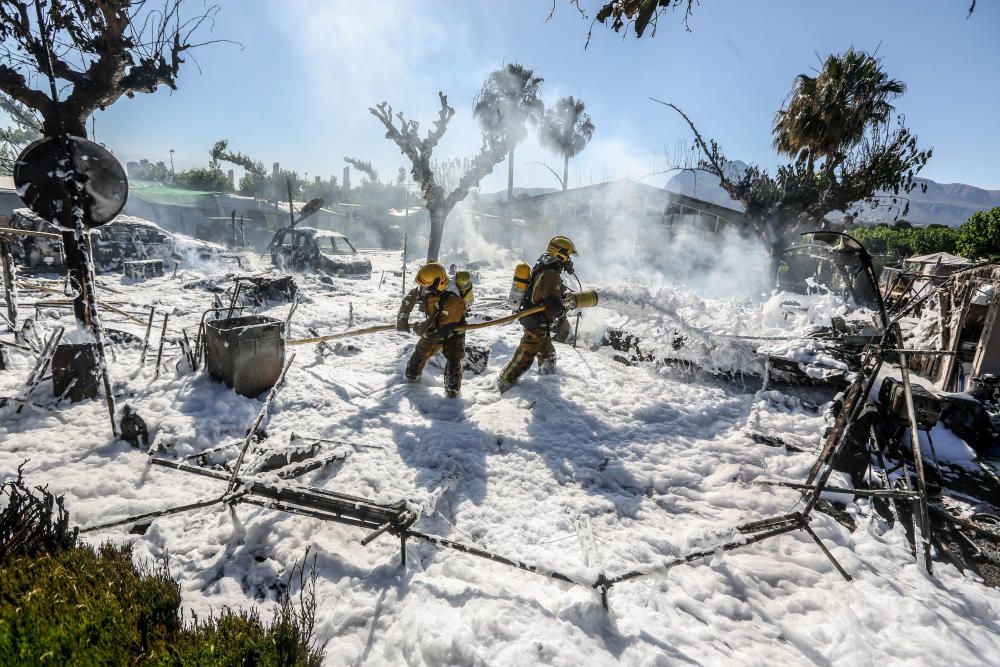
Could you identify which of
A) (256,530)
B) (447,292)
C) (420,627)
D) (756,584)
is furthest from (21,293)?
(756,584)

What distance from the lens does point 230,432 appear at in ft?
13.8

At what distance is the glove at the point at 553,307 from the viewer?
5.76 m

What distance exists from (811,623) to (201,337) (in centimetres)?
636

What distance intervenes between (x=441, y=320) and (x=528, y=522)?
280 centimetres

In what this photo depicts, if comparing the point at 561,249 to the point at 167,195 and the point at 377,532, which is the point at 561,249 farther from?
the point at 167,195

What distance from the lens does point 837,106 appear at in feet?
39.7

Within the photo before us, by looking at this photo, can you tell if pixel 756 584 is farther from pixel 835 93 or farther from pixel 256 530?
pixel 835 93

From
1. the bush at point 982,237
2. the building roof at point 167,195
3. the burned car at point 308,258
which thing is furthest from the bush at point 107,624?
the building roof at point 167,195

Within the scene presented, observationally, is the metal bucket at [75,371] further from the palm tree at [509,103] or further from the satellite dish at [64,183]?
the palm tree at [509,103]

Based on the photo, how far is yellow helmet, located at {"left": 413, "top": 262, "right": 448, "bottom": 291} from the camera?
535cm

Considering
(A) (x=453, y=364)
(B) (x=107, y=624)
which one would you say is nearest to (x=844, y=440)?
(A) (x=453, y=364)

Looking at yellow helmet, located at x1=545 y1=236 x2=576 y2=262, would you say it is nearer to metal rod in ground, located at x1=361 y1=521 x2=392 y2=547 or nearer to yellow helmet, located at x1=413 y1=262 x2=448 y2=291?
yellow helmet, located at x1=413 y1=262 x2=448 y2=291

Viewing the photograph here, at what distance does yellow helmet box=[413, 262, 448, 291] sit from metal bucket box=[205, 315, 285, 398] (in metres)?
1.77

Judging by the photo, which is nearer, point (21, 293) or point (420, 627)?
point (420, 627)
